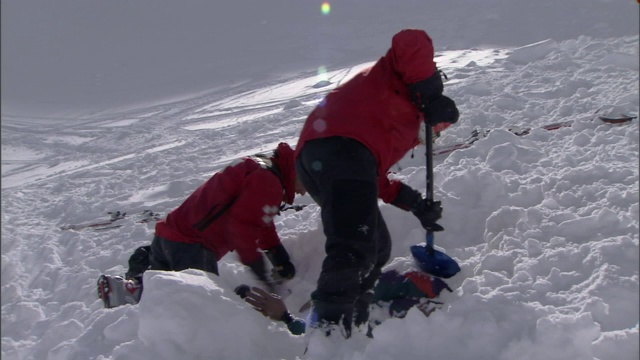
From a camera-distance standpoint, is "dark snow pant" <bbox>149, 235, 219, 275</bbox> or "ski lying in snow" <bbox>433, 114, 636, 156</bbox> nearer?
"dark snow pant" <bbox>149, 235, 219, 275</bbox>

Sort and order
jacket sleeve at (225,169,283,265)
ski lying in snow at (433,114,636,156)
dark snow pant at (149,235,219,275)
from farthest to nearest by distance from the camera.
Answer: ski lying in snow at (433,114,636,156), dark snow pant at (149,235,219,275), jacket sleeve at (225,169,283,265)

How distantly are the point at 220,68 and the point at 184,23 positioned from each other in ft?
22.3

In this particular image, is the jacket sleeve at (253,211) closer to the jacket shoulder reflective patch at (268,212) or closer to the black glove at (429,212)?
the jacket shoulder reflective patch at (268,212)

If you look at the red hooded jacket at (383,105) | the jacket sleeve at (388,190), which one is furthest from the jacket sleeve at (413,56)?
the jacket sleeve at (388,190)

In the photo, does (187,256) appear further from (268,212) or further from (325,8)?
(325,8)

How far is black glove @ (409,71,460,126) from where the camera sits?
8.47 ft

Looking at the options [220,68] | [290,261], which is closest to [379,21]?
[220,68]

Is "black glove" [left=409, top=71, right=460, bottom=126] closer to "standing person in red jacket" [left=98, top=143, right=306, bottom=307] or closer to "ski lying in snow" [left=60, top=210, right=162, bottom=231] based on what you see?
"standing person in red jacket" [left=98, top=143, right=306, bottom=307]

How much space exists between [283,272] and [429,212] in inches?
41.8

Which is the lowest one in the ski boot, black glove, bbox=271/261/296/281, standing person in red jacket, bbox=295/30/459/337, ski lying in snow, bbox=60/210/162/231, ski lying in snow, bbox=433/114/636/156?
ski lying in snow, bbox=60/210/162/231

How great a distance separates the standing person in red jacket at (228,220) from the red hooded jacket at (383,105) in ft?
2.26

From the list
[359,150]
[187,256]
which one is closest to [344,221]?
[359,150]

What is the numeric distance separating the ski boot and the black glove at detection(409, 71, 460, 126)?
204cm

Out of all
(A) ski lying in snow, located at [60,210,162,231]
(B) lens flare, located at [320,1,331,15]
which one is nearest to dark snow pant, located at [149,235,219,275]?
(A) ski lying in snow, located at [60,210,162,231]
